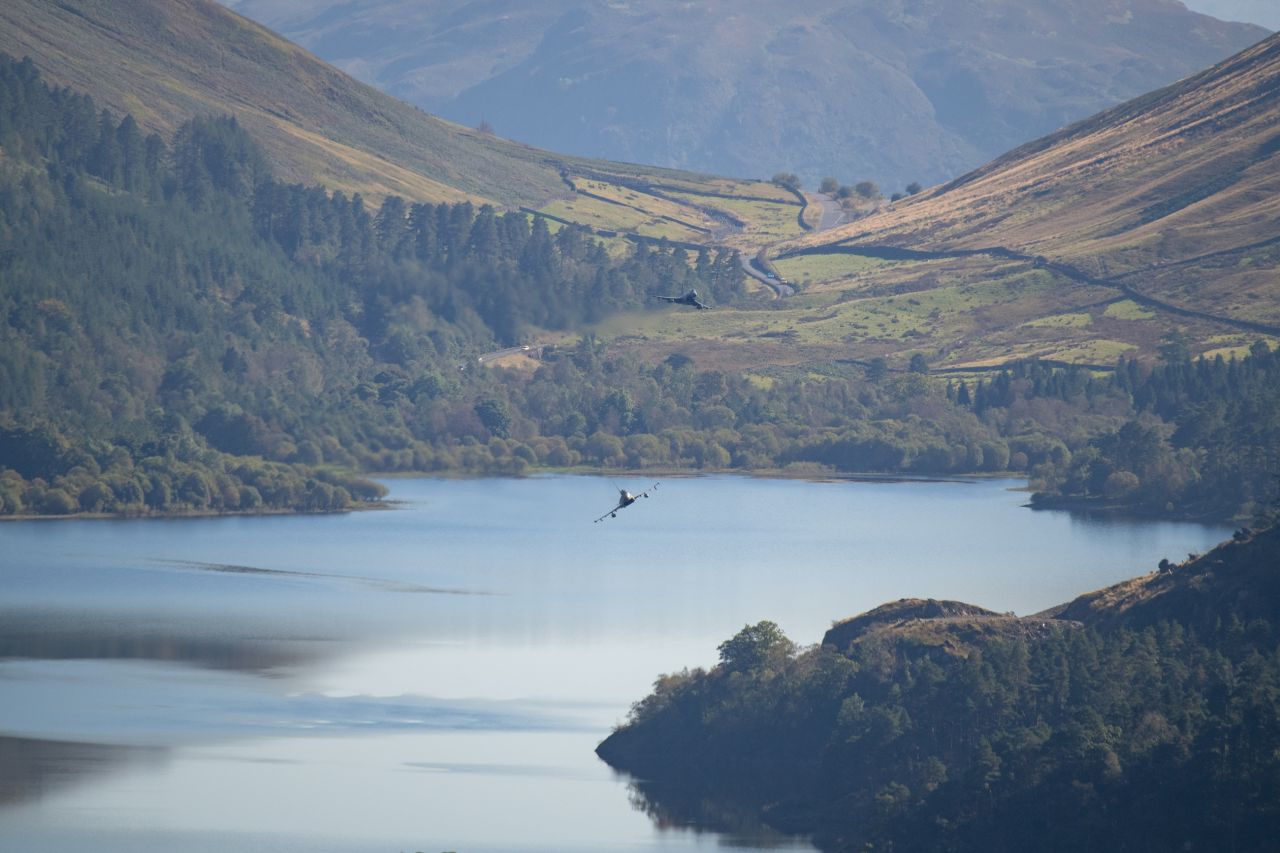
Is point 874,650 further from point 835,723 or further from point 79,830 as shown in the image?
point 79,830

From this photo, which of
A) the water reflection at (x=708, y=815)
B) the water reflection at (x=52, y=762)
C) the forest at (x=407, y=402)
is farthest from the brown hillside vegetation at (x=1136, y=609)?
the forest at (x=407, y=402)

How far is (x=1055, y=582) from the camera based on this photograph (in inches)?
4311

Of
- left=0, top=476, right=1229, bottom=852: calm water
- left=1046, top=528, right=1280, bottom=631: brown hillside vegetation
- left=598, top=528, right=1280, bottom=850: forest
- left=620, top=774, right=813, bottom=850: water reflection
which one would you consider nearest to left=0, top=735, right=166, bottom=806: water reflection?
left=0, top=476, right=1229, bottom=852: calm water

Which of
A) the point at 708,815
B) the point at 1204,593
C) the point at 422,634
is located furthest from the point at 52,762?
the point at 1204,593

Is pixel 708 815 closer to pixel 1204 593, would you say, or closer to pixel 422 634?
pixel 1204 593

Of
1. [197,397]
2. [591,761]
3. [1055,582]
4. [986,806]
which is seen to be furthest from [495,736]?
[197,397]

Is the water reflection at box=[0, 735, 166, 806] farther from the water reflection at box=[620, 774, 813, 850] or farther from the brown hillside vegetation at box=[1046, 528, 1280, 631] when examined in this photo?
the brown hillside vegetation at box=[1046, 528, 1280, 631]

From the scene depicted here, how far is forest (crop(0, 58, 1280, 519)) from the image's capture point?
144 metres

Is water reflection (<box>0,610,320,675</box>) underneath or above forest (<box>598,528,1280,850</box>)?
underneath

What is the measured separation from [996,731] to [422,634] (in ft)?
118

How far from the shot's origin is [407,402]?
178750 mm

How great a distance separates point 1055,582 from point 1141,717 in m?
44.3

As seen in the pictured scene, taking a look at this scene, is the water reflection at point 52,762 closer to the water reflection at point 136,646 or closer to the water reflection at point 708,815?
the water reflection at point 136,646

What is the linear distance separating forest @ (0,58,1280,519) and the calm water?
6.23m
